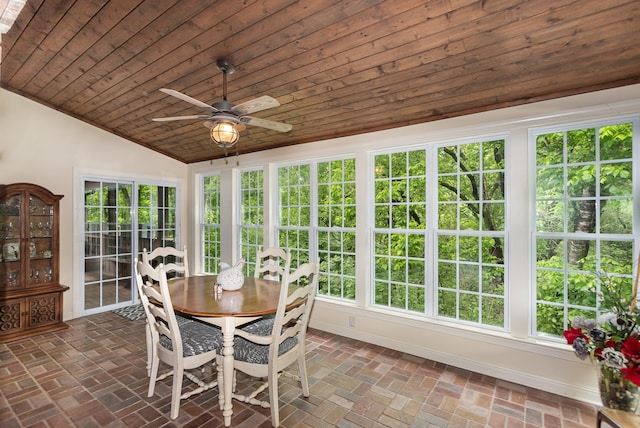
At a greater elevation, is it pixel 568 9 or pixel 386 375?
pixel 568 9

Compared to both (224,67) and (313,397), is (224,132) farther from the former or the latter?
(313,397)

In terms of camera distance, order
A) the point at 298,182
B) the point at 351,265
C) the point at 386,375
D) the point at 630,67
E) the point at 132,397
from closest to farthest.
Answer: the point at 630,67, the point at 132,397, the point at 386,375, the point at 351,265, the point at 298,182

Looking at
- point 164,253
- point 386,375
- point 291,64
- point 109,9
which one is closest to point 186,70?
point 109,9

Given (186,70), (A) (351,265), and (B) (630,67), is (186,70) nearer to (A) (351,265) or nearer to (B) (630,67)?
(A) (351,265)

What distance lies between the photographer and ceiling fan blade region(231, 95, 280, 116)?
2338 mm

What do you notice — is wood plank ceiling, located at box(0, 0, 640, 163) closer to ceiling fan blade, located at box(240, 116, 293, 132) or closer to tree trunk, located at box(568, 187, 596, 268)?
ceiling fan blade, located at box(240, 116, 293, 132)

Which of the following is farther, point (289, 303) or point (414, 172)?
point (414, 172)

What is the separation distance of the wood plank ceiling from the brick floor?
2597mm

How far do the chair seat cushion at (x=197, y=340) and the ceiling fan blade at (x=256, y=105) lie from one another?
1.86m

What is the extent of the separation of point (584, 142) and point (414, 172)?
1.53 m

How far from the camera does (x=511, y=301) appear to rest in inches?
122

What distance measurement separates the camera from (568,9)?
204 centimetres

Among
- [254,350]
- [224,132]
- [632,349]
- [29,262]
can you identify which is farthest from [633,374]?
[29,262]

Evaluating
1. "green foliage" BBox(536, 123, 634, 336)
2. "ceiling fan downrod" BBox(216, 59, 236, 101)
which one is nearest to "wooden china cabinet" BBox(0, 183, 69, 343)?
"ceiling fan downrod" BBox(216, 59, 236, 101)
